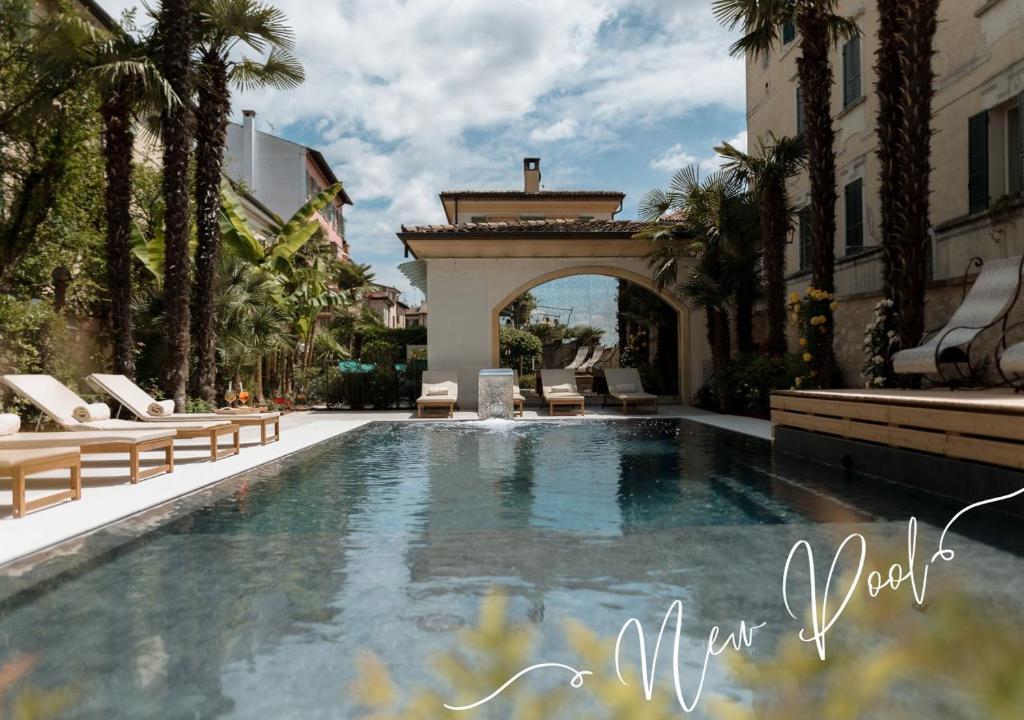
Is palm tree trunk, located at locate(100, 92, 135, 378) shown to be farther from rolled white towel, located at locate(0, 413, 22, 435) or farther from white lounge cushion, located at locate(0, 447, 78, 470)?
white lounge cushion, located at locate(0, 447, 78, 470)

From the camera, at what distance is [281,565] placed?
14.9 feet

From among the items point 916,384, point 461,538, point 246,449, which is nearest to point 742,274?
point 916,384

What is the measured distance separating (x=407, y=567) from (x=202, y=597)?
1.13 m

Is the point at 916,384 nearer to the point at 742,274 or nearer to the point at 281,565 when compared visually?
the point at 742,274

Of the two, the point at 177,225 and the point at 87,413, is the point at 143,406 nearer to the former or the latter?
the point at 87,413

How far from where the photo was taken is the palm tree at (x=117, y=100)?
40.1ft

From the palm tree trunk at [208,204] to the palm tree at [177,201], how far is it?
804mm

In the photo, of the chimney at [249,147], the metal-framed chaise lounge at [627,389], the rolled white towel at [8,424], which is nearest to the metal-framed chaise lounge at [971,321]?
the metal-framed chaise lounge at [627,389]

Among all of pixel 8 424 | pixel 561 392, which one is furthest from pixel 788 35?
pixel 8 424

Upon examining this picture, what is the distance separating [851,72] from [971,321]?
967 cm

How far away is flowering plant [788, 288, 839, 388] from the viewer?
1280 centimetres

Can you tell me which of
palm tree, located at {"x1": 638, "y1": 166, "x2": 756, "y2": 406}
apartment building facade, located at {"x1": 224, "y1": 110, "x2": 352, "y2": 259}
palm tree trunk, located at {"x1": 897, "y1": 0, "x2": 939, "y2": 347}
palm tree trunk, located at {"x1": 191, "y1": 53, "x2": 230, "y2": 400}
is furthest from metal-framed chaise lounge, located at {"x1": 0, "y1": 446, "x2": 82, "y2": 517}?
apartment building facade, located at {"x1": 224, "y1": 110, "x2": 352, "y2": 259}

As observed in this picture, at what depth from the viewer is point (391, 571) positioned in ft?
14.4

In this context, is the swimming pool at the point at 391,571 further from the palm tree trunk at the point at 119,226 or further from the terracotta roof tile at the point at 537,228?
the terracotta roof tile at the point at 537,228
